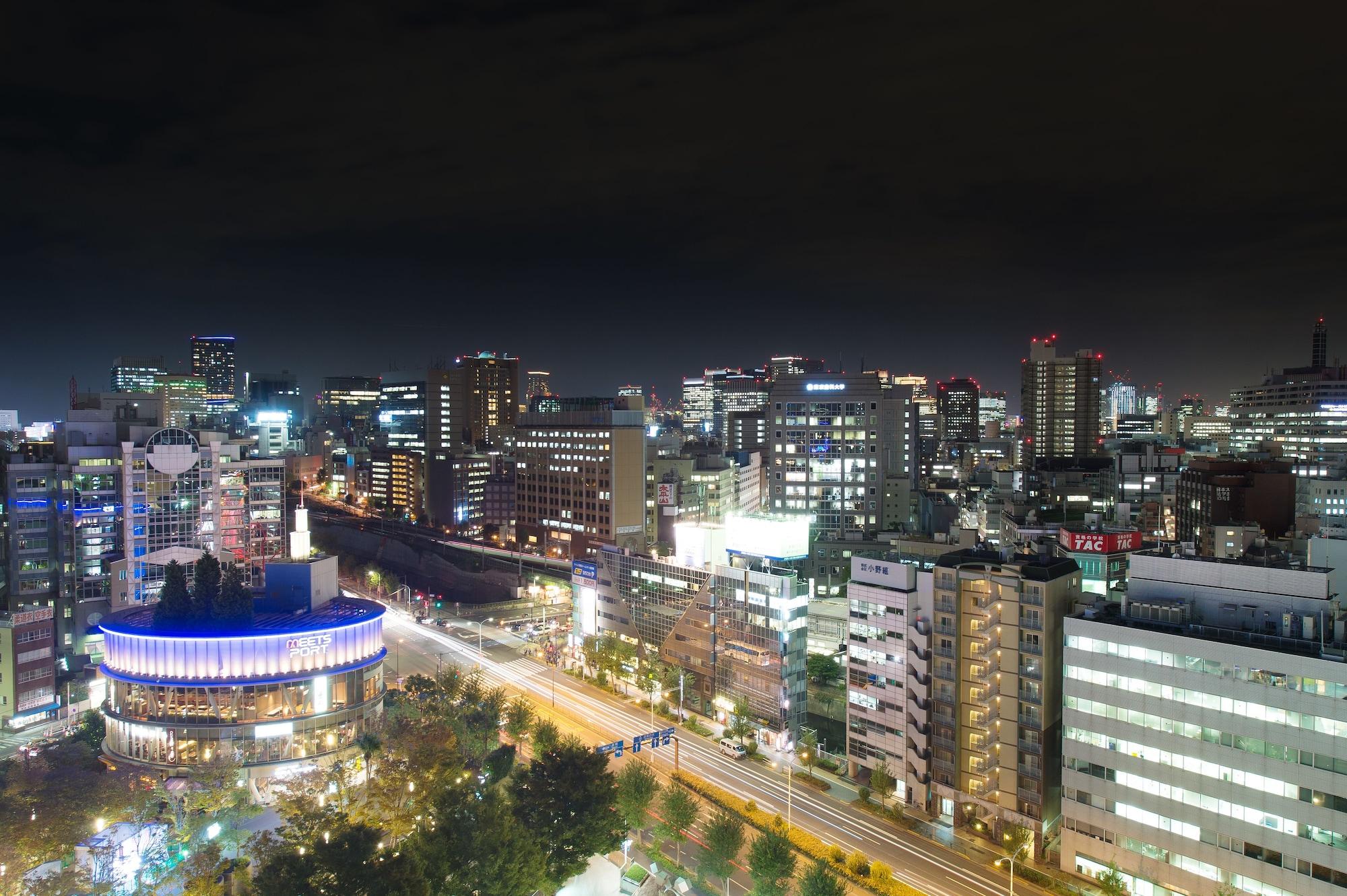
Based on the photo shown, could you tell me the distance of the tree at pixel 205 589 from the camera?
4319cm

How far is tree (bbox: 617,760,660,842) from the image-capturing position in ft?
119

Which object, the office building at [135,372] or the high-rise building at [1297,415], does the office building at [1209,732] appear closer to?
the high-rise building at [1297,415]

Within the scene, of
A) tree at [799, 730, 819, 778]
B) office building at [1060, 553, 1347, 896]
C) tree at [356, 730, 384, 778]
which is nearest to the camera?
office building at [1060, 553, 1347, 896]

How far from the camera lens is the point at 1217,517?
7869cm

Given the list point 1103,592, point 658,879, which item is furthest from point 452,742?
point 1103,592

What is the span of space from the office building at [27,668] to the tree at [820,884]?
154 ft

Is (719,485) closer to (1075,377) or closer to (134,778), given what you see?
(134,778)

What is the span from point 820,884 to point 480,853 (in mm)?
12046

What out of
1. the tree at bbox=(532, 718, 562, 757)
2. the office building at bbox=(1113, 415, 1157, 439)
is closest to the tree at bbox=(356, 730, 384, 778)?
the tree at bbox=(532, 718, 562, 757)

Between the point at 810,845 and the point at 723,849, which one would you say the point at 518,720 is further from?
the point at 810,845

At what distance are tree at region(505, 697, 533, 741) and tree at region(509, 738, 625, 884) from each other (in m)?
10.2

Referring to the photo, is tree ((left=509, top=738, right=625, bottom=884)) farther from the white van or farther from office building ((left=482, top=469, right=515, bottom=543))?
office building ((left=482, top=469, right=515, bottom=543))

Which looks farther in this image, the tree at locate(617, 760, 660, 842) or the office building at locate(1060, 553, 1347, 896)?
the tree at locate(617, 760, 660, 842)

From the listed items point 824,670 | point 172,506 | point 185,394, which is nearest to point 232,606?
point 172,506
